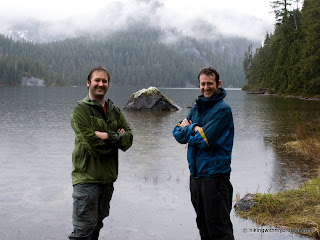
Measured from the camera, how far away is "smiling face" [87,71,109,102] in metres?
4.36

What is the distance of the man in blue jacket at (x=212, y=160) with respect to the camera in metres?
4.12

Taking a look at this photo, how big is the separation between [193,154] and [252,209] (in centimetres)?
247

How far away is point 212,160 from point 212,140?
0.24 meters

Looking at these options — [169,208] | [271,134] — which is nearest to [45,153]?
[169,208]

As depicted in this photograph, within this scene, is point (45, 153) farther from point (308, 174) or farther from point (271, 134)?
point (271, 134)

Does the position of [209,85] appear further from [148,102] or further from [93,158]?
[148,102]

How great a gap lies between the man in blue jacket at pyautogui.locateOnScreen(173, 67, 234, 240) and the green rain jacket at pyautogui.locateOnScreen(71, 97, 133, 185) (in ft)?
3.00

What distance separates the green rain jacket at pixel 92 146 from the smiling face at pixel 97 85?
0.11 m

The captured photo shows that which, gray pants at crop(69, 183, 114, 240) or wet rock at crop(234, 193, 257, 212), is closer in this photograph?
gray pants at crop(69, 183, 114, 240)

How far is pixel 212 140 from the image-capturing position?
4152mm

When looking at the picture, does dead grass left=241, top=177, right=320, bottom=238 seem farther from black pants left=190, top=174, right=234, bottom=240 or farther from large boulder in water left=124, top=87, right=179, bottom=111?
large boulder in water left=124, top=87, right=179, bottom=111

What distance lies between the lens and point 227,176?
13.9 feet

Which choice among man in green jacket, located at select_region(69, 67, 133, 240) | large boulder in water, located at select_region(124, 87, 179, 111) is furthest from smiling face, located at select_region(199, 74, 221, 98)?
large boulder in water, located at select_region(124, 87, 179, 111)

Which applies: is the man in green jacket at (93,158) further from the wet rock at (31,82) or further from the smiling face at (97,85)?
the wet rock at (31,82)
